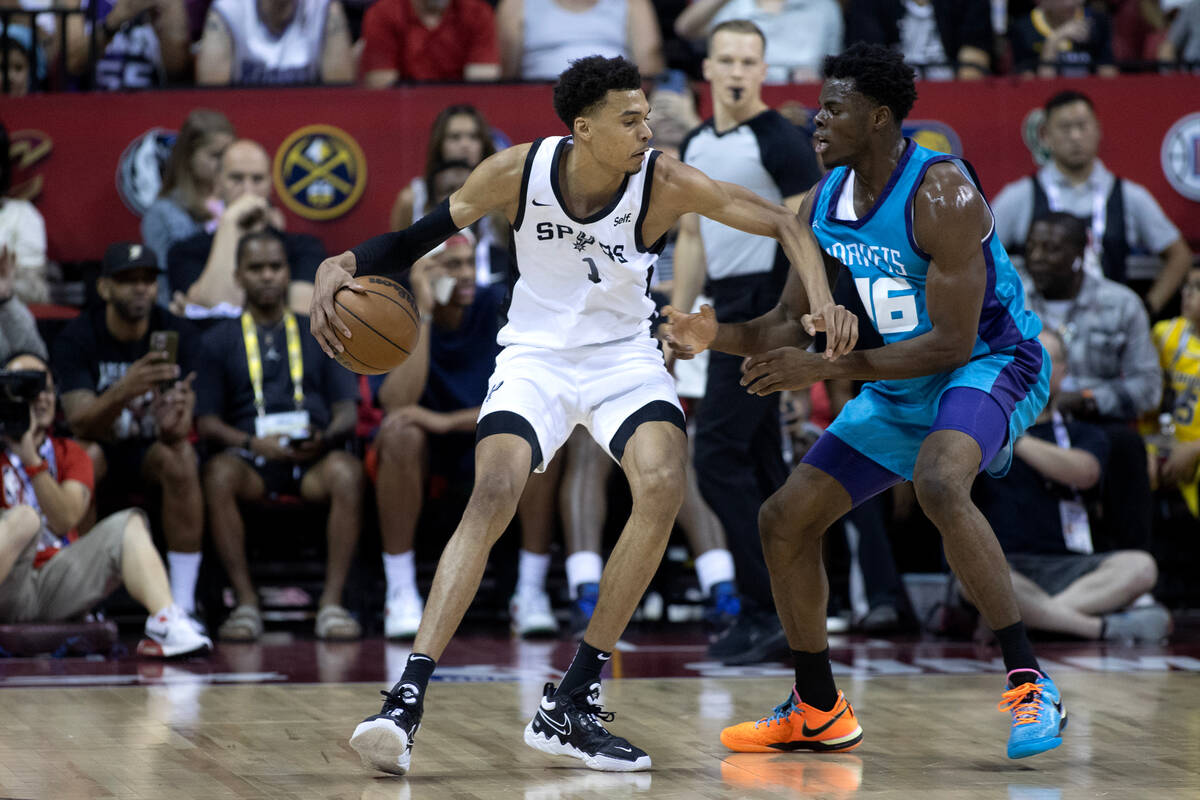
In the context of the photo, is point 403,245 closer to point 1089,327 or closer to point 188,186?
point 188,186

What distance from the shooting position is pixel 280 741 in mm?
4676

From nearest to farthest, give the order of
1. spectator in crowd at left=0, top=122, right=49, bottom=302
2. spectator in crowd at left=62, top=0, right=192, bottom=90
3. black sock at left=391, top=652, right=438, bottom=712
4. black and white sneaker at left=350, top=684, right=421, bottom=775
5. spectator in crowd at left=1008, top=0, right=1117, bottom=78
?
black and white sneaker at left=350, top=684, right=421, bottom=775 → black sock at left=391, top=652, right=438, bottom=712 → spectator in crowd at left=0, top=122, right=49, bottom=302 → spectator in crowd at left=62, top=0, right=192, bottom=90 → spectator in crowd at left=1008, top=0, right=1117, bottom=78

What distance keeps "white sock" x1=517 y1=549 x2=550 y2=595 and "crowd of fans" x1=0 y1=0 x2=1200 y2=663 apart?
1 cm

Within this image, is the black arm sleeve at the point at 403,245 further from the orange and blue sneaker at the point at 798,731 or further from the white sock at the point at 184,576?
the white sock at the point at 184,576

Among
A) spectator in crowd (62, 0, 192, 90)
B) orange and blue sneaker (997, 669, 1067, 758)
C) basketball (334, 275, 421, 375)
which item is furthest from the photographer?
spectator in crowd (62, 0, 192, 90)

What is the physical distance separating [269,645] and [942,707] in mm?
3271

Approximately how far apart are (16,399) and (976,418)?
4118mm

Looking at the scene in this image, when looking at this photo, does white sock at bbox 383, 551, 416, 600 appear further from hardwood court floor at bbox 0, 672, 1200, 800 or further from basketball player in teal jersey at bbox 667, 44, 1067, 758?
basketball player in teal jersey at bbox 667, 44, 1067, 758

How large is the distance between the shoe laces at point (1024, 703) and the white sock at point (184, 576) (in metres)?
4.29

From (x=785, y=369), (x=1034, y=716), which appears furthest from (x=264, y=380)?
(x=1034, y=716)

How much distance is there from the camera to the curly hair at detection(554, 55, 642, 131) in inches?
Result: 179

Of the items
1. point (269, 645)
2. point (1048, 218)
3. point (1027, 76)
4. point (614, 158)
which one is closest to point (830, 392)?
point (1048, 218)

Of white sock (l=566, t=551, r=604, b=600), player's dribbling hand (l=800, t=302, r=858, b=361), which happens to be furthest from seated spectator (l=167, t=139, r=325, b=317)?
player's dribbling hand (l=800, t=302, r=858, b=361)

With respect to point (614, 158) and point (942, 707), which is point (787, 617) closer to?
point (942, 707)
